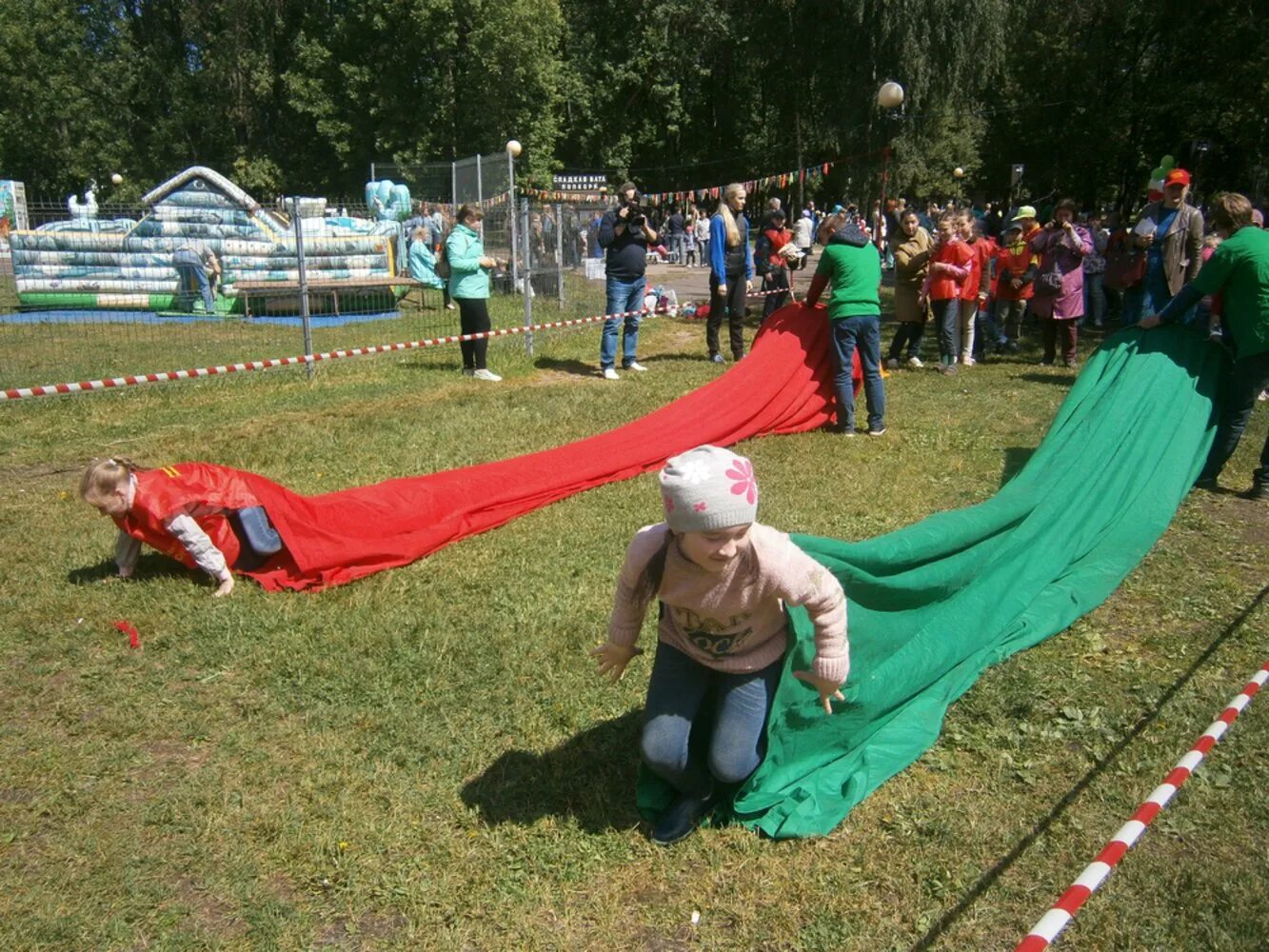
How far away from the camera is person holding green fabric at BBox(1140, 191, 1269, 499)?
21.5ft

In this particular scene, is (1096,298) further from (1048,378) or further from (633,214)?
(633,214)

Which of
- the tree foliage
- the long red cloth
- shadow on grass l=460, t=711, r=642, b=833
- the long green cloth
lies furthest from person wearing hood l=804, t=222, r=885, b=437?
the tree foliage

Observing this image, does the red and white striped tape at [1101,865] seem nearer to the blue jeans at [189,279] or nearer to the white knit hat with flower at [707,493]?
the white knit hat with flower at [707,493]

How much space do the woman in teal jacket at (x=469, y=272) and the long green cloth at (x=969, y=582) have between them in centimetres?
608

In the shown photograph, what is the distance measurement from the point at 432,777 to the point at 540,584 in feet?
5.87

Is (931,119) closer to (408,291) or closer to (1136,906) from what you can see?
(408,291)

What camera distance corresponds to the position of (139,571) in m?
5.52

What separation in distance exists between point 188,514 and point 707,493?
3420mm

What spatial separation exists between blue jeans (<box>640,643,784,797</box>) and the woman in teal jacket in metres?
8.45

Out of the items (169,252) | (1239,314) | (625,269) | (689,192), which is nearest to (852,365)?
(1239,314)

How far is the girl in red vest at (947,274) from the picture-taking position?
10.8 metres

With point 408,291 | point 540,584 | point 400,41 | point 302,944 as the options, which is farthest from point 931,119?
point 302,944

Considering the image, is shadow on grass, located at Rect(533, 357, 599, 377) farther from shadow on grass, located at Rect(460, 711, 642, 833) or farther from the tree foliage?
the tree foliage

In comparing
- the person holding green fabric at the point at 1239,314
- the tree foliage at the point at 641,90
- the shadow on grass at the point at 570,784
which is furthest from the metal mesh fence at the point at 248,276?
the tree foliage at the point at 641,90
